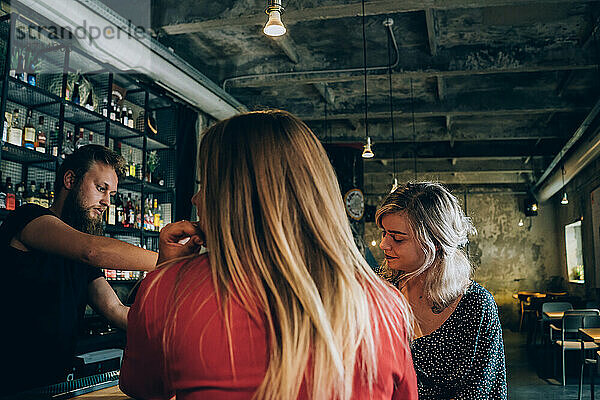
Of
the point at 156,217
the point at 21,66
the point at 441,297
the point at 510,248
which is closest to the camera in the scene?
the point at 441,297

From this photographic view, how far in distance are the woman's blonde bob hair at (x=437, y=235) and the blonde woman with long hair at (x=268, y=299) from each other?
0.84 meters

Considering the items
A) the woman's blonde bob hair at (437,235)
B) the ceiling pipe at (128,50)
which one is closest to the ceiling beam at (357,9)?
the ceiling pipe at (128,50)

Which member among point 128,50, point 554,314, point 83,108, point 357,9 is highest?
point 357,9

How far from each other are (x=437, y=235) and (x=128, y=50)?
9.80 ft

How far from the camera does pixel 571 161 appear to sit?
27.5 feet

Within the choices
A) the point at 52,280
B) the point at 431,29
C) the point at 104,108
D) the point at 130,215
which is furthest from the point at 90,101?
the point at 431,29

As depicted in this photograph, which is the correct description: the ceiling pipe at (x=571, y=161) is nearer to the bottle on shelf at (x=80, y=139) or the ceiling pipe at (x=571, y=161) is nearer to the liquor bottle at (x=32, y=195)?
the bottle on shelf at (x=80, y=139)

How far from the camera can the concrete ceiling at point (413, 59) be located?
4551 mm

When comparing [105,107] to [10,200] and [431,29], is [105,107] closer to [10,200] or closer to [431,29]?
[10,200]

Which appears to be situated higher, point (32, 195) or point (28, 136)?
point (28, 136)

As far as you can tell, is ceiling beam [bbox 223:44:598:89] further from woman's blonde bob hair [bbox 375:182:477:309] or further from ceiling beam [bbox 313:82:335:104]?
woman's blonde bob hair [bbox 375:182:477:309]

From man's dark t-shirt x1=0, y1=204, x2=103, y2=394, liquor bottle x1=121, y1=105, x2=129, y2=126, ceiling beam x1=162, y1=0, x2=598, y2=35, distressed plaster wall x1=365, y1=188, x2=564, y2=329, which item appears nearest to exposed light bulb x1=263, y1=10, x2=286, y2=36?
ceiling beam x1=162, y1=0, x2=598, y2=35

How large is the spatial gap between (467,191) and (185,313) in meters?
13.7

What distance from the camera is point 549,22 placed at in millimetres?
5293
